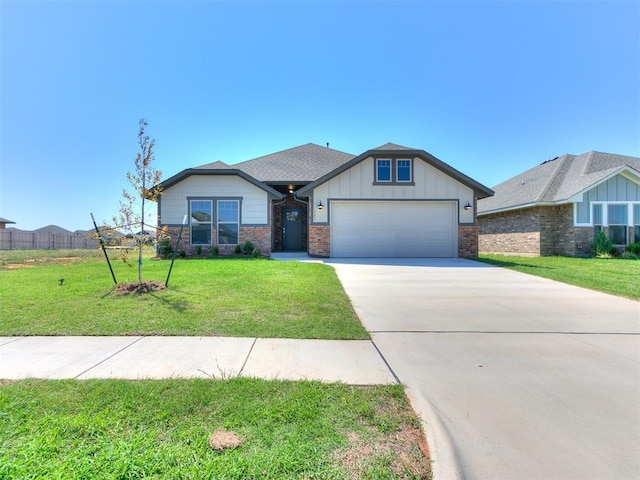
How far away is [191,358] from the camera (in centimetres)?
321

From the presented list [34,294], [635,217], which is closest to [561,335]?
[34,294]

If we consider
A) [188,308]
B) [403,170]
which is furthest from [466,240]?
[188,308]

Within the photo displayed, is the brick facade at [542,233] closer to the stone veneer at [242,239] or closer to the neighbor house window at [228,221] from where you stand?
the stone veneer at [242,239]

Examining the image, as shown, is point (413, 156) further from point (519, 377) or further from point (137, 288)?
point (519, 377)

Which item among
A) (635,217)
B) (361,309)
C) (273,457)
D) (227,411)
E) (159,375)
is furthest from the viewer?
(635,217)

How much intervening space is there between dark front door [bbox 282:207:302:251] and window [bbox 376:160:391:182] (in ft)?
17.3

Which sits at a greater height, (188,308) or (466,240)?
(466,240)

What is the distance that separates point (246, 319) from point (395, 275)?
5576mm

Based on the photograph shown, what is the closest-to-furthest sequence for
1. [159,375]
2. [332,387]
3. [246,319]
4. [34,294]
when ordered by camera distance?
[332,387] < [159,375] < [246,319] < [34,294]

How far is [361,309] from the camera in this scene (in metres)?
5.35

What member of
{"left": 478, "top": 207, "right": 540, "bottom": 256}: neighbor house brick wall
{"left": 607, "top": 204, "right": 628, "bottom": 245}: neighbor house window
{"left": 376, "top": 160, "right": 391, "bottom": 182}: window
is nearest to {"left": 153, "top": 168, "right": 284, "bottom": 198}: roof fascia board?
{"left": 376, "top": 160, "right": 391, "bottom": 182}: window

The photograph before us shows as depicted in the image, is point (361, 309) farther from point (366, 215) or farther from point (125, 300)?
point (366, 215)

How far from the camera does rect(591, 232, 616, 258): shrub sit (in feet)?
46.9

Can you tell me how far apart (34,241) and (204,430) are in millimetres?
35039
